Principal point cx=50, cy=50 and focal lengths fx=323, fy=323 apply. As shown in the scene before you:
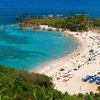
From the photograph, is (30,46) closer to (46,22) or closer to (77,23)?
(77,23)

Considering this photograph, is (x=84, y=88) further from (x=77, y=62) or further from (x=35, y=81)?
(x=77, y=62)

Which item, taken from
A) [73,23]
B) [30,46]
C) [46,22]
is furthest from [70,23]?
[30,46]

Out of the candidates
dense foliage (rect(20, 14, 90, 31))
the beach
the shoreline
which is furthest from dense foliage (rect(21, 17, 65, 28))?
the beach

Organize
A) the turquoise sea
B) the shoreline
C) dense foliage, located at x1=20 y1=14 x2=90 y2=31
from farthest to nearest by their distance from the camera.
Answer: dense foliage, located at x1=20 y1=14 x2=90 y2=31
the turquoise sea
the shoreline

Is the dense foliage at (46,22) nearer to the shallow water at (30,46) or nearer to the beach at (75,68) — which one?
the shallow water at (30,46)

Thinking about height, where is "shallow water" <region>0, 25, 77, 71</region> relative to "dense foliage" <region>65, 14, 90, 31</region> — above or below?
below

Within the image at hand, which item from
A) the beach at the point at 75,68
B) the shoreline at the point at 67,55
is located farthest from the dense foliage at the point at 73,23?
the beach at the point at 75,68

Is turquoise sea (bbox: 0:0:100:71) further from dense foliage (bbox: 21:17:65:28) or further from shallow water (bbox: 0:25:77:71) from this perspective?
dense foliage (bbox: 21:17:65:28)
